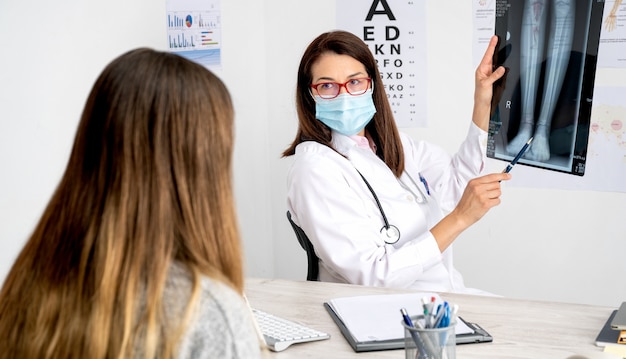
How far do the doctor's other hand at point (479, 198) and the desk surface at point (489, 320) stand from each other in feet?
1.17

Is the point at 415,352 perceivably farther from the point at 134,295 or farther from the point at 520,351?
the point at 134,295

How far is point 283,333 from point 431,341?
42cm

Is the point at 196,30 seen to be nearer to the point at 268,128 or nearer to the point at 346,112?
the point at 268,128

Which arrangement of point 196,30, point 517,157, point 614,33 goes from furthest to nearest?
point 196,30
point 614,33
point 517,157

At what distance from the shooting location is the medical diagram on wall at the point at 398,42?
3.49 m

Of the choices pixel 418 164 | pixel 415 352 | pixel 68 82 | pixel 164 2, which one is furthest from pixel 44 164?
pixel 415 352

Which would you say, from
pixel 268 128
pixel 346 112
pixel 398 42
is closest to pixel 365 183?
pixel 346 112

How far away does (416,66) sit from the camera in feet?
11.5

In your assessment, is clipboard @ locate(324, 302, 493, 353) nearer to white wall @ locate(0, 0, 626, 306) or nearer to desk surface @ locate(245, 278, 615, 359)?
desk surface @ locate(245, 278, 615, 359)

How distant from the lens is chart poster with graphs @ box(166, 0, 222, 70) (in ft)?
10.2

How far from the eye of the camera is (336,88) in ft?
7.52

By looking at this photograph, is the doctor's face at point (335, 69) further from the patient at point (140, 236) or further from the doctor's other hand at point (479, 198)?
the patient at point (140, 236)

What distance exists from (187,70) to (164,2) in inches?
84.6

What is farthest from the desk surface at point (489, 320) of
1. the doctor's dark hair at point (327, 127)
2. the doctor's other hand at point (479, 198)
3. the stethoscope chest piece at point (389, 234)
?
the doctor's dark hair at point (327, 127)
